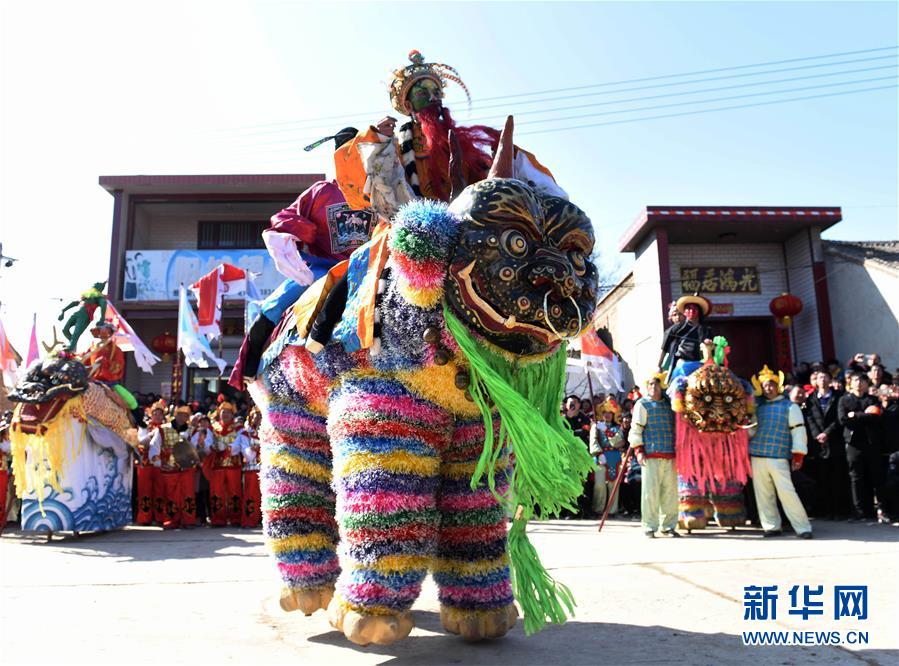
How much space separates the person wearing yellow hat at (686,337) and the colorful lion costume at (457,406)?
14.7 ft

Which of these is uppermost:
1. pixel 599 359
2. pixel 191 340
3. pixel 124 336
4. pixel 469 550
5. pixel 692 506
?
pixel 191 340

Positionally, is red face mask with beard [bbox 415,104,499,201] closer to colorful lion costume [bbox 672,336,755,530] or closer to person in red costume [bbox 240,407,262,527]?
colorful lion costume [bbox 672,336,755,530]

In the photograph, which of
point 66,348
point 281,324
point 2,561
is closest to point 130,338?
point 66,348

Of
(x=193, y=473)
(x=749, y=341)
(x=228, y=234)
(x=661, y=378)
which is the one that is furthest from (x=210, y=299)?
(x=749, y=341)

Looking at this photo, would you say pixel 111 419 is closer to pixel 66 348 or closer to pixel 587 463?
pixel 66 348

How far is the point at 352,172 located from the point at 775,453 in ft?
16.9

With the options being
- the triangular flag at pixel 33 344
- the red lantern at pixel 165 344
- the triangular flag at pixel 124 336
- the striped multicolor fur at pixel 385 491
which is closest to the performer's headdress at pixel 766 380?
the striped multicolor fur at pixel 385 491

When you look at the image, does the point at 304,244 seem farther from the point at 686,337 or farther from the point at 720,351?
the point at 686,337

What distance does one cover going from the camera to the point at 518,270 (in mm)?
2291

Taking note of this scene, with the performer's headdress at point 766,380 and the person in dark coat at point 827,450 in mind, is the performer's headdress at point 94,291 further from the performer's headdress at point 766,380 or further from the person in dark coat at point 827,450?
the person in dark coat at point 827,450

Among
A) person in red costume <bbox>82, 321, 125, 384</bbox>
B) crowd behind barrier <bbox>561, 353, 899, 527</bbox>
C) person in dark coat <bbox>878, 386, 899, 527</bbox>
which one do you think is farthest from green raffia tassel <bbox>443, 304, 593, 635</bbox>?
person in dark coat <bbox>878, 386, 899, 527</bbox>

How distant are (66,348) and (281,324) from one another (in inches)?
188

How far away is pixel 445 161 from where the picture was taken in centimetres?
292

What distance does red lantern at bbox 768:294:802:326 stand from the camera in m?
13.3
